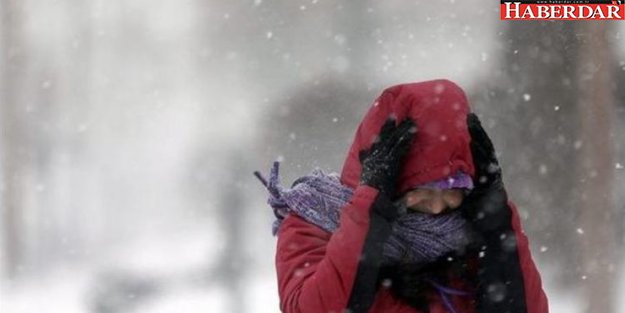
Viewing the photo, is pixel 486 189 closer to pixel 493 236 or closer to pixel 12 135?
pixel 493 236

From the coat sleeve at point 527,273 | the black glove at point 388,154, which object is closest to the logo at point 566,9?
the coat sleeve at point 527,273

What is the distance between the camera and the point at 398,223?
182cm

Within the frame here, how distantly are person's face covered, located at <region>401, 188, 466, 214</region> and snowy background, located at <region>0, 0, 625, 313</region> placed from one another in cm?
368

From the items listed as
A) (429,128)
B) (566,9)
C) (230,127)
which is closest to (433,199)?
(429,128)

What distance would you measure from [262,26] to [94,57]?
60.9 inches

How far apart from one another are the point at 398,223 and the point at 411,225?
0.08 feet

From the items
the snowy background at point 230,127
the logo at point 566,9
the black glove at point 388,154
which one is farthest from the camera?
the snowy background at point 230,127

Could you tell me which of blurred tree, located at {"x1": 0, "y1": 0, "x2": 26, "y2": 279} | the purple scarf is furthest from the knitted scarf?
blurred tree, located at {"x1": 0, "y1": 0, "x2": 26, "y2": 279}

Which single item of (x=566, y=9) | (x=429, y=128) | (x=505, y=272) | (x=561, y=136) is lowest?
(x=505, y=272)

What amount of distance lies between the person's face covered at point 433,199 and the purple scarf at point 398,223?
0.6 inches

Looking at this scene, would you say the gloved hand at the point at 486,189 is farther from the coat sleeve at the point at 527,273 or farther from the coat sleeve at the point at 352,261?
the coat sleeve at the point at 352,261

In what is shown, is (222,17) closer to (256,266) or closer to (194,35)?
(194,35)

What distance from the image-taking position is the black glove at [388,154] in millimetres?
1677

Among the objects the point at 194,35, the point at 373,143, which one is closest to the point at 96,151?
the point at 194,35
